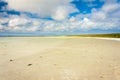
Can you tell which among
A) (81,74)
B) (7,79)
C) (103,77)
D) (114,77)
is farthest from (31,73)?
(114,77)

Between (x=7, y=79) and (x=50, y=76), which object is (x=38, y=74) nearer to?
(x=50, y=76)

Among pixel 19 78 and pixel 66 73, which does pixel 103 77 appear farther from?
pixel 19 78

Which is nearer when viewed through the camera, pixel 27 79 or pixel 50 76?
pixel 27 79

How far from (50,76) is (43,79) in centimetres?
42

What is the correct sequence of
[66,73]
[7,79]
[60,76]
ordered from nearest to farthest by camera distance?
1. [7,79]
2. [60,76]
3. [66,73]

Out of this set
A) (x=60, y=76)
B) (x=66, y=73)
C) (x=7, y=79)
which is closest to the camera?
(x=7, y=79)

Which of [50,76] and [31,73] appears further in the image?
[31,73]

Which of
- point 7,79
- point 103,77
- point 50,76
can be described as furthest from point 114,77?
point 7,79

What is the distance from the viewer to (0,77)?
5.29 meters

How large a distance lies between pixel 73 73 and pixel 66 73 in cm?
31

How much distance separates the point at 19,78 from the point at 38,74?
86 centimetres

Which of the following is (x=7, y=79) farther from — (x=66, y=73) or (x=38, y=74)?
(x=66, y=73)

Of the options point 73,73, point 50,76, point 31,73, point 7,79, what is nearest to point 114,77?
point 73,73

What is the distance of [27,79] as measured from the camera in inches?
200
